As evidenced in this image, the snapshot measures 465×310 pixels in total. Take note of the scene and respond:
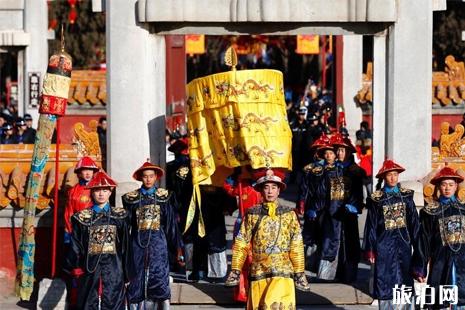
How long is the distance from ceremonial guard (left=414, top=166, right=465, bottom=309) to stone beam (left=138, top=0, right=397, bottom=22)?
2710 mm

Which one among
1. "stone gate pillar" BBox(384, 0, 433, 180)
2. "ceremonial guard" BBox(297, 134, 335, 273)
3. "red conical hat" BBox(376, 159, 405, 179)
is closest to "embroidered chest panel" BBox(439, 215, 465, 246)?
"red conical hat" BBox(376, 159, 405, 179)

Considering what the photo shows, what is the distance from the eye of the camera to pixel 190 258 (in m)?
19.4

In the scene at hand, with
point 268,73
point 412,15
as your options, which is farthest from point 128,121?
point 412,15

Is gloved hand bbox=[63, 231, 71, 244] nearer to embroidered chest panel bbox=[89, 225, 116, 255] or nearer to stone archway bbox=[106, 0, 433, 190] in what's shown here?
embroidered chest panel bbox=[89, 225, 116, 255]

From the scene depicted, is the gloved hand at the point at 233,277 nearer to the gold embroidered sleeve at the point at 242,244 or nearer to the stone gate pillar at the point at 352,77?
the gold embroidered sleeve at the point at 242,244

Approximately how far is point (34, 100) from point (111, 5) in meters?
18.2

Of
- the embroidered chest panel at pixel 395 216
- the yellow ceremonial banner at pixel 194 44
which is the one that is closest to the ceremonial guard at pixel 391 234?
the embroidered chest panel at pixel 395 216

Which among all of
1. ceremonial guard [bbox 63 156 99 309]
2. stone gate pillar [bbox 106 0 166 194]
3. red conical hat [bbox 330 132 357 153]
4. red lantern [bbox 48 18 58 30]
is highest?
red lantern [bbox 48 18 58 30]

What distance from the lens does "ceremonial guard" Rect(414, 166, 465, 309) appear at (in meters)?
16.5

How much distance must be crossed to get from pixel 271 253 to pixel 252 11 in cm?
388

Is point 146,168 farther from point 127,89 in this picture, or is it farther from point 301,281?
point 301,281

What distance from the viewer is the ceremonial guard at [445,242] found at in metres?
16.5

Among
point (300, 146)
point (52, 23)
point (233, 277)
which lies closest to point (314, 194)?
point (233, 277)

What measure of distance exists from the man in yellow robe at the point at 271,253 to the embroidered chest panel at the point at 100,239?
1.31 meters
